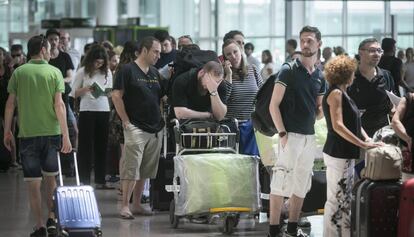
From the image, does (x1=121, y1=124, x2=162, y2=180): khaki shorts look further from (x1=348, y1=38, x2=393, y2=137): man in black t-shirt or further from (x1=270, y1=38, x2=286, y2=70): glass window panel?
(x1=270, y1=38, x2=286, y2=70): glass window panel

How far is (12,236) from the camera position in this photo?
30.2 feet

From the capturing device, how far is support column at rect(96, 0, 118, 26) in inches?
1201

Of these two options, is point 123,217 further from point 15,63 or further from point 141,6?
point 141,6

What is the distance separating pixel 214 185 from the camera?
9258 millimetres

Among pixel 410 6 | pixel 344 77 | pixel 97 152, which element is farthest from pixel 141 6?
pixel 344 77

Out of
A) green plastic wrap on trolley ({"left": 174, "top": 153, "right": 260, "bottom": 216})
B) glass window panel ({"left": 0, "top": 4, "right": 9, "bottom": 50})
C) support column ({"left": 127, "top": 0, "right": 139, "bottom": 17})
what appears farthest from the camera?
glass window panel ({"left": 0, "top": 4, "right": 9, "bottom": 50})

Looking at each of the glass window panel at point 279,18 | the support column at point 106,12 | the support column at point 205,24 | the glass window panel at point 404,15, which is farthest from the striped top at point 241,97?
the glass window panel at point 404,15

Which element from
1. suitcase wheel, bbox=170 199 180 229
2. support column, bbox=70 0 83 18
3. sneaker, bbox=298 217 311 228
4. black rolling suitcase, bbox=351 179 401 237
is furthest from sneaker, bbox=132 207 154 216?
support column, bbox=70 0 83 18

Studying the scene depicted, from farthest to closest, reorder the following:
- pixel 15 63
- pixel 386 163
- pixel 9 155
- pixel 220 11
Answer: pixel 220 11, pixel 15 63, pixel 9 155, pixel 386 163

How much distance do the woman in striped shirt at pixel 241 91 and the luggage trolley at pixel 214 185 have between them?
54 centimetres

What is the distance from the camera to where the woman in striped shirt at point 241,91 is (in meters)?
9.99

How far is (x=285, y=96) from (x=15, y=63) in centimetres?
838

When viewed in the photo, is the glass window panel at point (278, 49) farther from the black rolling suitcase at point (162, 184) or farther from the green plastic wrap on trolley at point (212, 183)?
the green plastic wrap on trolley at point (212, 183)

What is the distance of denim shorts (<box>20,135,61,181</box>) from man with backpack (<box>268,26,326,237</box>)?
6.09 feet
